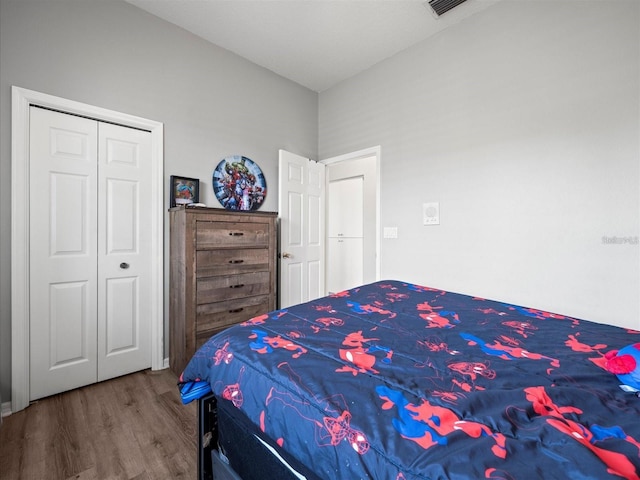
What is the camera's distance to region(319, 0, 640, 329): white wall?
1797 millimetres

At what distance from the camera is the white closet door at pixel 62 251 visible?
1896 mm

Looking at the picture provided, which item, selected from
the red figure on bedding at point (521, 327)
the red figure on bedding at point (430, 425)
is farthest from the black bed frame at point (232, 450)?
the red figure on bedding at point (521, 327)

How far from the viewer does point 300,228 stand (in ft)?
10.9

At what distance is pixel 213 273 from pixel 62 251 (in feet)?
3.35

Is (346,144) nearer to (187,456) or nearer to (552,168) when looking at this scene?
(552,168)

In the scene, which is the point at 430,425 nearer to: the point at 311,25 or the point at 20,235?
the point at 20,235

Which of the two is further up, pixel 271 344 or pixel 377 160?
pixel 377 160

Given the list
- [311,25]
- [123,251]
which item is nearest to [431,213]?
[311,25]

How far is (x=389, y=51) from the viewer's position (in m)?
2.88

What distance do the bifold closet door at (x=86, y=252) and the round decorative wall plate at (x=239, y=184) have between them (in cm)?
63

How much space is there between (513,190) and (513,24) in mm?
1289

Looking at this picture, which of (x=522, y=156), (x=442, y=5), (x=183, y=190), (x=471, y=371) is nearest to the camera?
(x=471, y=371)

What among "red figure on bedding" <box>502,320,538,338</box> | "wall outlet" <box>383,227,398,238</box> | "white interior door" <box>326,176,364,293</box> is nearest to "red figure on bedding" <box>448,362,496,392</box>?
"red figure on bedding" <box>502,320,538,338</box>

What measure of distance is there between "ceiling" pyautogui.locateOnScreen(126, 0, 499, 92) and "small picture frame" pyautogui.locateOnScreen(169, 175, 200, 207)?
1.37m
